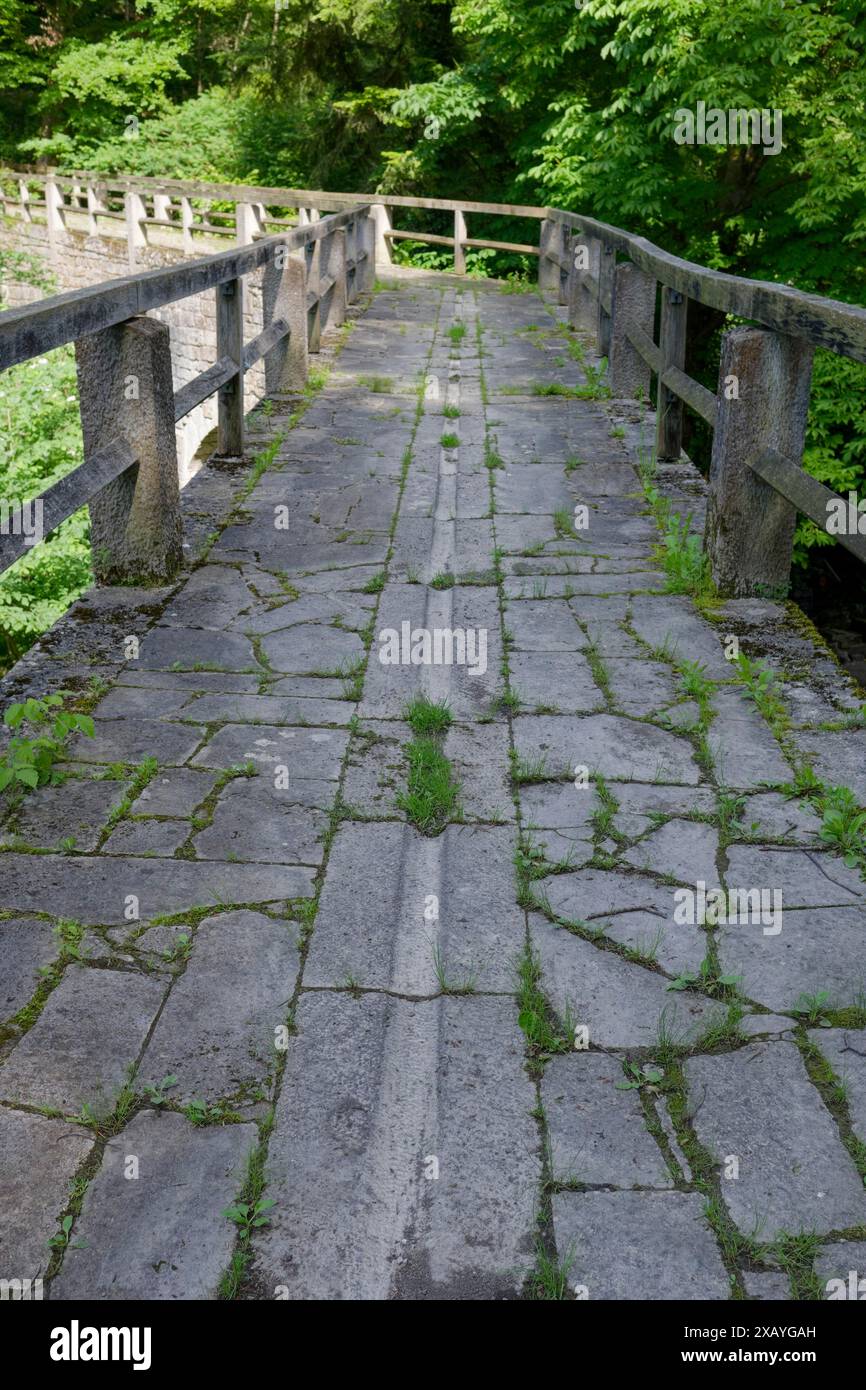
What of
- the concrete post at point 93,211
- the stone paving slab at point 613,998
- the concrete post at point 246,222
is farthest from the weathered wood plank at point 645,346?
the concrete post at point 93,211

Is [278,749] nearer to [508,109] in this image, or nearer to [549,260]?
[549,260]

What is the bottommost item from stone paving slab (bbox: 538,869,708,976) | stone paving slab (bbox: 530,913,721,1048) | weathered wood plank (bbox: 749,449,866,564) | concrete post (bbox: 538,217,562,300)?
stone paving slab (bbox: 530,913,721,1048)

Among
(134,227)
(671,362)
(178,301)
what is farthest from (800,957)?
(134,227)

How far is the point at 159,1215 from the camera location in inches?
80.4

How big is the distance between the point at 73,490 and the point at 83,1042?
86.1 inches

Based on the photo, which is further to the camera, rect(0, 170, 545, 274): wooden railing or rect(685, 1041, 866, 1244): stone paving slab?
rect(0, 170, 545, 274): wooden railing

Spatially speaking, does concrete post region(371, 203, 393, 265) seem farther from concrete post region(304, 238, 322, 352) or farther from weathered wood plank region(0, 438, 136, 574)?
weathered wood plank region(0, 438, 136, 574)

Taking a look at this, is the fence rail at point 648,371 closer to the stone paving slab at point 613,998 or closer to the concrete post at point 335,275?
the stone paving slab at point 613,998

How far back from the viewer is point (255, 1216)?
6.69ft

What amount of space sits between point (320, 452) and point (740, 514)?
127 inches

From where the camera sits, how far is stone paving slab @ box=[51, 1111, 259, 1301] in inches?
75.5

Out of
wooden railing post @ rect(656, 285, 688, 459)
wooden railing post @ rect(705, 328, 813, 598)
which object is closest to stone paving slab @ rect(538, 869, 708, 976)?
wooden railing post @ rect(705, 328, 813, 598)

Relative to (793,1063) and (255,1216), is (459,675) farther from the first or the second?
(255,1216)
